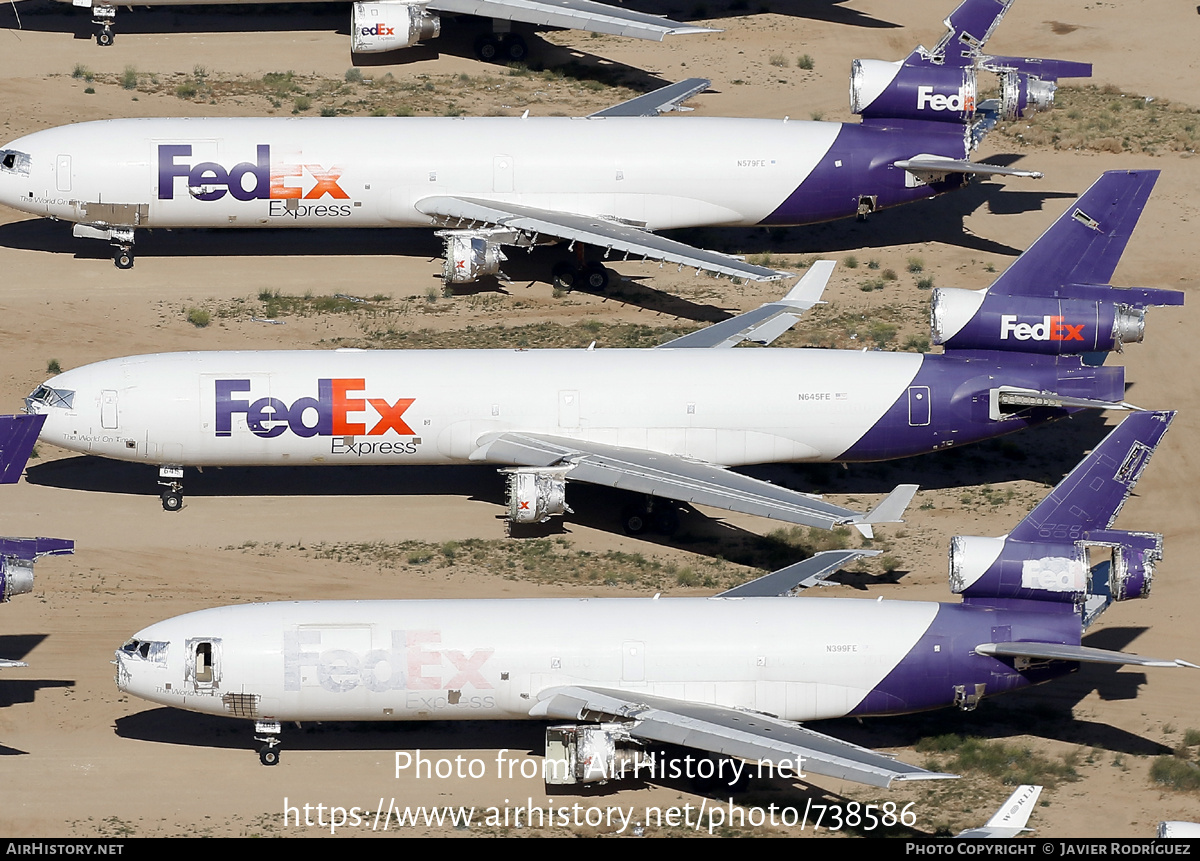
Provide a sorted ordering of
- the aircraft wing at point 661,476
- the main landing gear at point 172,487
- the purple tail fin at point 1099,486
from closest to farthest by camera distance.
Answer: the purple tail fin at point 1099,486, the aircraft wing at point 661,476, the main landing gear at point 172,487

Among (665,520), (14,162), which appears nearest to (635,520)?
(665,520)

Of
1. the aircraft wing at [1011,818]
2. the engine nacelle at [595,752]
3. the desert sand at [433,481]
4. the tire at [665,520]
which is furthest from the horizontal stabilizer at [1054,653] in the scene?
the tire at [665,520]

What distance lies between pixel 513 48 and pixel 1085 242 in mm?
27552

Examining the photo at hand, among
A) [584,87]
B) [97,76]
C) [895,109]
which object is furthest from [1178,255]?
[97,76]

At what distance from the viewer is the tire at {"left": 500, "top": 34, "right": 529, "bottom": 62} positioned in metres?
89.2

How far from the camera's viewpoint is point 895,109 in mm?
81062

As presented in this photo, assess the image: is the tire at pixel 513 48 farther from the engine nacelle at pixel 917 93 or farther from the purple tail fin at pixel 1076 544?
the purple tail fin at pixel 1076 544

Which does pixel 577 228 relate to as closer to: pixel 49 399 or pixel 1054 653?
pixel 49 399

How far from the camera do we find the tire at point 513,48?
89.2 meters

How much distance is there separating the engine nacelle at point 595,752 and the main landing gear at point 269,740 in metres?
7.82

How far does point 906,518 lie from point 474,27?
102 ft

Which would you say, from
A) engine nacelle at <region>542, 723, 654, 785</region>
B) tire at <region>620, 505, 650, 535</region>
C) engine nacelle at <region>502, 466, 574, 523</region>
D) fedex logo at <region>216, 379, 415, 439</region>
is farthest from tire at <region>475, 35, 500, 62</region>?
engine nacelle at <region>542, 723, 654, 785</region>

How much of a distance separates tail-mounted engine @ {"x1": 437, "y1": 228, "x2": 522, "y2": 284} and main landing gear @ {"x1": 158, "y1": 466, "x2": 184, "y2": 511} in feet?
41.6
